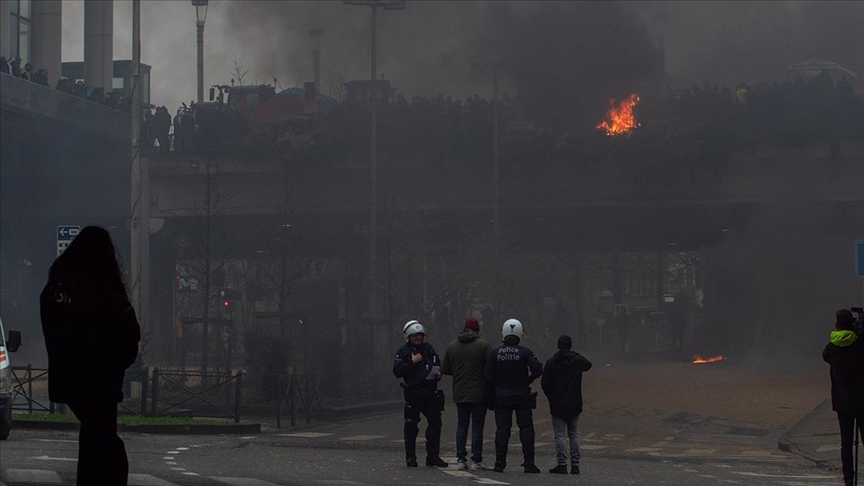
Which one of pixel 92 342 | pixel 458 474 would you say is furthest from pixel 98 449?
pixel 458 474

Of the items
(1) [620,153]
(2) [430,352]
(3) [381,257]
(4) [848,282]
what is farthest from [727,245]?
(2) [430,352]

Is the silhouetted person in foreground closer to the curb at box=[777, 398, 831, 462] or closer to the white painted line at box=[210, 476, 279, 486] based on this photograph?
the white painted line at box=[210, 476, 279, 486]

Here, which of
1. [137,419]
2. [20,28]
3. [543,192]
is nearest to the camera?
[137,419]

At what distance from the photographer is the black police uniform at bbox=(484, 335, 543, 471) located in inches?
513

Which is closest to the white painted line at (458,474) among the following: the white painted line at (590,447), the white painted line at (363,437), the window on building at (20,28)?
the white painted line at (590,447)

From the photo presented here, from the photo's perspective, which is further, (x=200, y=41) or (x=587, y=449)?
(x=200, y=41)

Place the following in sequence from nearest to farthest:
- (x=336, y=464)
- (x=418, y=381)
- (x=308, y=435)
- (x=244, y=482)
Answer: (x=244, y=482)
(x=418, y=381)
(x=336, y=464)
(x=308, y=435)

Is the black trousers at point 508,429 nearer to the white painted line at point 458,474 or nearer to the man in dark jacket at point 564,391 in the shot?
the man in dark jacket at point 564,391

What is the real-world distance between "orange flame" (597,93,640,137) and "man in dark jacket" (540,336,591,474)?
75.3 ft

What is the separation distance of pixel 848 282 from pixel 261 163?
1711cm

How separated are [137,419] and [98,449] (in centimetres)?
1444

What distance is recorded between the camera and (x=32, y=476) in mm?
11125

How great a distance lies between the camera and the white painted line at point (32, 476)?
35.1ft

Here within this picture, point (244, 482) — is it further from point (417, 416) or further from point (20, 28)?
point (20, 28)
